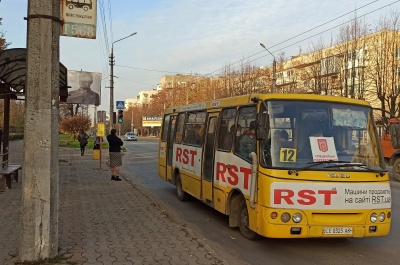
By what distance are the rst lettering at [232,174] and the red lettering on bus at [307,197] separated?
3.17 feet

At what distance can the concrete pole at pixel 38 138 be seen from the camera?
4.55 meters

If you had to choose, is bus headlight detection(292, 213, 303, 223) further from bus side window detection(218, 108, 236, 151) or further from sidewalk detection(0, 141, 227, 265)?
bus side window detection(218, 108, 236, 151)

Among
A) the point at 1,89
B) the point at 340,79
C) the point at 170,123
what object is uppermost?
the point at 340,79

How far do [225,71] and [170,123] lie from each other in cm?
3570

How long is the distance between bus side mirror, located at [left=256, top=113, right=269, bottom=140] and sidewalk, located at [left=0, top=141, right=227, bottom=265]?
1771mm

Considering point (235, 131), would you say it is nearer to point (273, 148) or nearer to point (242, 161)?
point (242, 161)

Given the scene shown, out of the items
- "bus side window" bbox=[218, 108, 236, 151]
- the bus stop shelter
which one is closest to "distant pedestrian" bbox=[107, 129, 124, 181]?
the bus stop shelter

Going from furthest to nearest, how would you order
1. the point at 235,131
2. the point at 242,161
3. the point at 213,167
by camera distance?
the point at 213,167
the point at 235,131
the point at 242,161

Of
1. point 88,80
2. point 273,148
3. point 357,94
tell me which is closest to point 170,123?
point 273,148

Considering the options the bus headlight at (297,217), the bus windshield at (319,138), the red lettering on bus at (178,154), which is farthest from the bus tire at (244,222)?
the red lettering on bus at (178,154)

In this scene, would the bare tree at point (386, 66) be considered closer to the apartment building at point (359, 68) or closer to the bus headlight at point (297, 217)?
the apartment building at point (359, 68)

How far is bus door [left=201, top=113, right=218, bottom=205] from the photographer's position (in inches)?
315

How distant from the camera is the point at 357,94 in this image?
98.1ft

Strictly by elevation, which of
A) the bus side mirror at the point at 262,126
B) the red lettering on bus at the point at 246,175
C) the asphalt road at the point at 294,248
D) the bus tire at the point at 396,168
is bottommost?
the asphalt road at the point at 294,248
